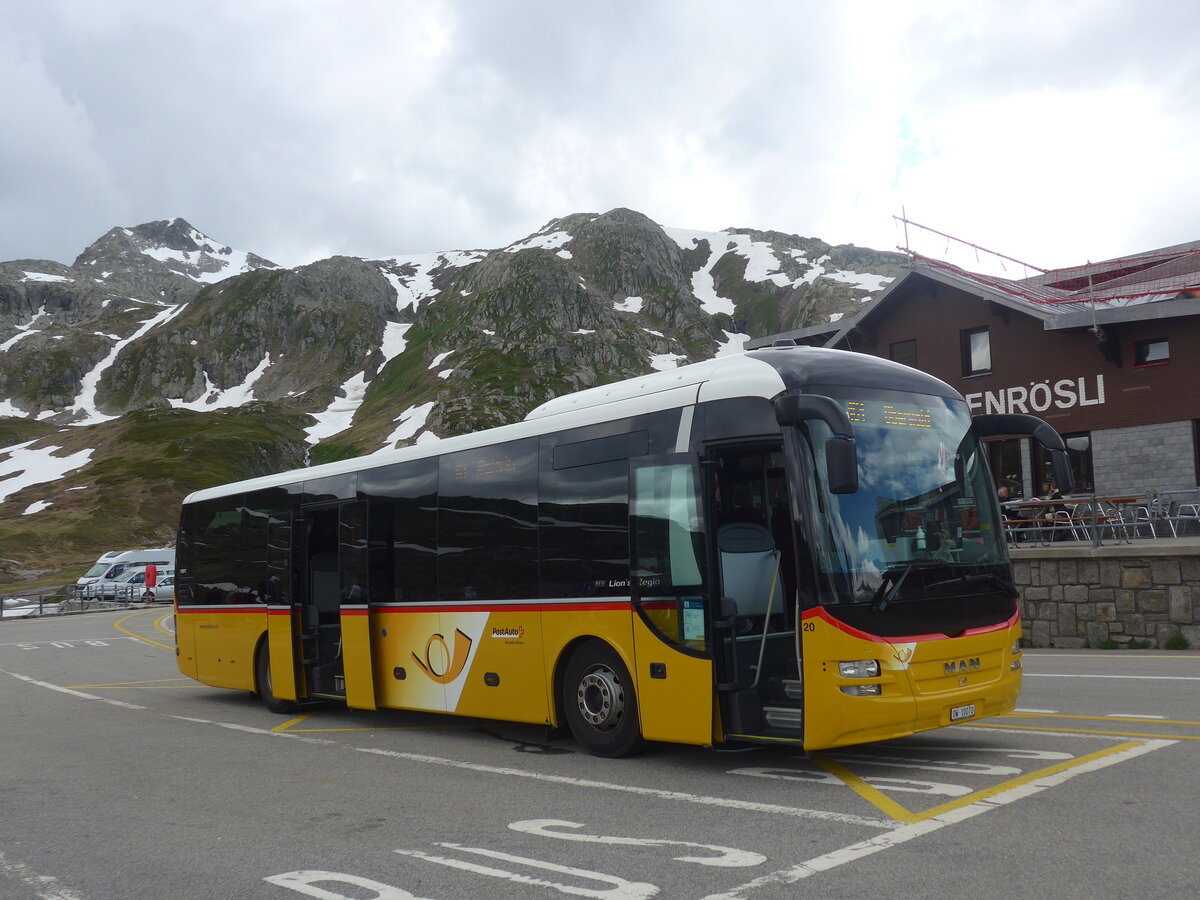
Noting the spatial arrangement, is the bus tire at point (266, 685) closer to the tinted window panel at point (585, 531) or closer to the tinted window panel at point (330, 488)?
the tinted window panel at point (330, 488)

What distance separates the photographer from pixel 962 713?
7.17 meters

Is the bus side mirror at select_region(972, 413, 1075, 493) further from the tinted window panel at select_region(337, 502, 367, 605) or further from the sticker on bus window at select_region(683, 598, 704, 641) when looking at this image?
the tinted window panel at select_region(337, 502, 367, 605)

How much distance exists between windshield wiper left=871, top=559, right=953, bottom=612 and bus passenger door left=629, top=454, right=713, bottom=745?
1.20 metres

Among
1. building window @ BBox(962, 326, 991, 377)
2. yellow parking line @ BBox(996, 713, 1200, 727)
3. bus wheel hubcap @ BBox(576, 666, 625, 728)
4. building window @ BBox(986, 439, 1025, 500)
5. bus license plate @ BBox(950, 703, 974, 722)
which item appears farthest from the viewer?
building window @ BBox(962, 326, 991, 377)

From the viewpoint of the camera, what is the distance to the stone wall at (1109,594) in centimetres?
1480

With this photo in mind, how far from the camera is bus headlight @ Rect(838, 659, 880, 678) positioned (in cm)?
675

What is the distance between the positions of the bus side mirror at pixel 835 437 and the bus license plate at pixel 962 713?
1712 millimetres

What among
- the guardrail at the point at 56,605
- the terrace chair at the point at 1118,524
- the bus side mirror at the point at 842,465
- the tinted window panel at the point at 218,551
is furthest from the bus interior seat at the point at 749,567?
the guardrail at the point at 56,605

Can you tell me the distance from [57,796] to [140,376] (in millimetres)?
161212

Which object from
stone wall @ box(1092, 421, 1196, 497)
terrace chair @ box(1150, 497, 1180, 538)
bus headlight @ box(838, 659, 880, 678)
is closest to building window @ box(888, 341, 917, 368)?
stone wall @ box(1092, 421, 1196, 497)

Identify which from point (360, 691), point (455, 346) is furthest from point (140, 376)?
point (360, 691)

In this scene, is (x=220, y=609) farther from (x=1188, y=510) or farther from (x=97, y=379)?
(x=97, y=379)

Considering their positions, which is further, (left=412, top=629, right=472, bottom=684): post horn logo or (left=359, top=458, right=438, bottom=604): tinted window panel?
(left=359, top=458, right=438, bottom=604): tinted window panel

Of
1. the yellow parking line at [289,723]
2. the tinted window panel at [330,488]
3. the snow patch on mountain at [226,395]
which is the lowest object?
the yellow parking line at [289,723]
